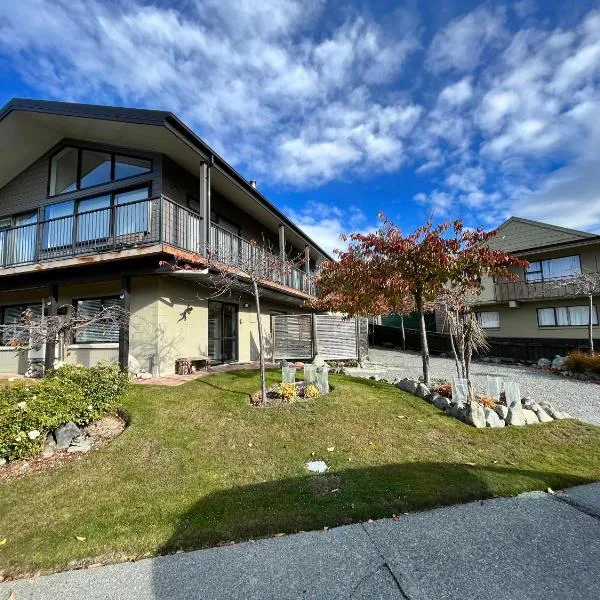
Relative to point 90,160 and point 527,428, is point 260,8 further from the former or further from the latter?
point 527,428

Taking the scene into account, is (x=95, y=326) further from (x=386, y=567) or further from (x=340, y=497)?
(x=386, y=567)

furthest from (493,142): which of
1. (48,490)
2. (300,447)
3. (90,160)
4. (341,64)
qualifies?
(48,490)

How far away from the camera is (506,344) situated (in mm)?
17312

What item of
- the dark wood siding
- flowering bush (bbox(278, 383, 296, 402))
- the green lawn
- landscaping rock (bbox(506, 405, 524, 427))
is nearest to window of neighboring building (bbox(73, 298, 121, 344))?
the dark wood siding

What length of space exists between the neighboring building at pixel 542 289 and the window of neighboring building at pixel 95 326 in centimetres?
2114

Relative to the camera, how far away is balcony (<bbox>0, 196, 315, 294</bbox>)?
9469 millimetres

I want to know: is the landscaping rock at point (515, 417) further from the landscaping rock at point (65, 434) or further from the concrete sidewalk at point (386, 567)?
the landscaping rock at point (65, 434)

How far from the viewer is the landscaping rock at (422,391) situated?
7.78 m

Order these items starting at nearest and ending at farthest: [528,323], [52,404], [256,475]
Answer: [256,475] → [52,404] → [528,323]

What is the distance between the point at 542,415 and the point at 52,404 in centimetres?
857

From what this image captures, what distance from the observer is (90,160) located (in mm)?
12445

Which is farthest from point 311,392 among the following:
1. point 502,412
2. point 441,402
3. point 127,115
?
point 127,115

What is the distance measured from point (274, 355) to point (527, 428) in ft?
31.9

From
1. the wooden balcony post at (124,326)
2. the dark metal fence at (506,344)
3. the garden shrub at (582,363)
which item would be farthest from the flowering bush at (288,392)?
the dark metal fence at (506,344)
